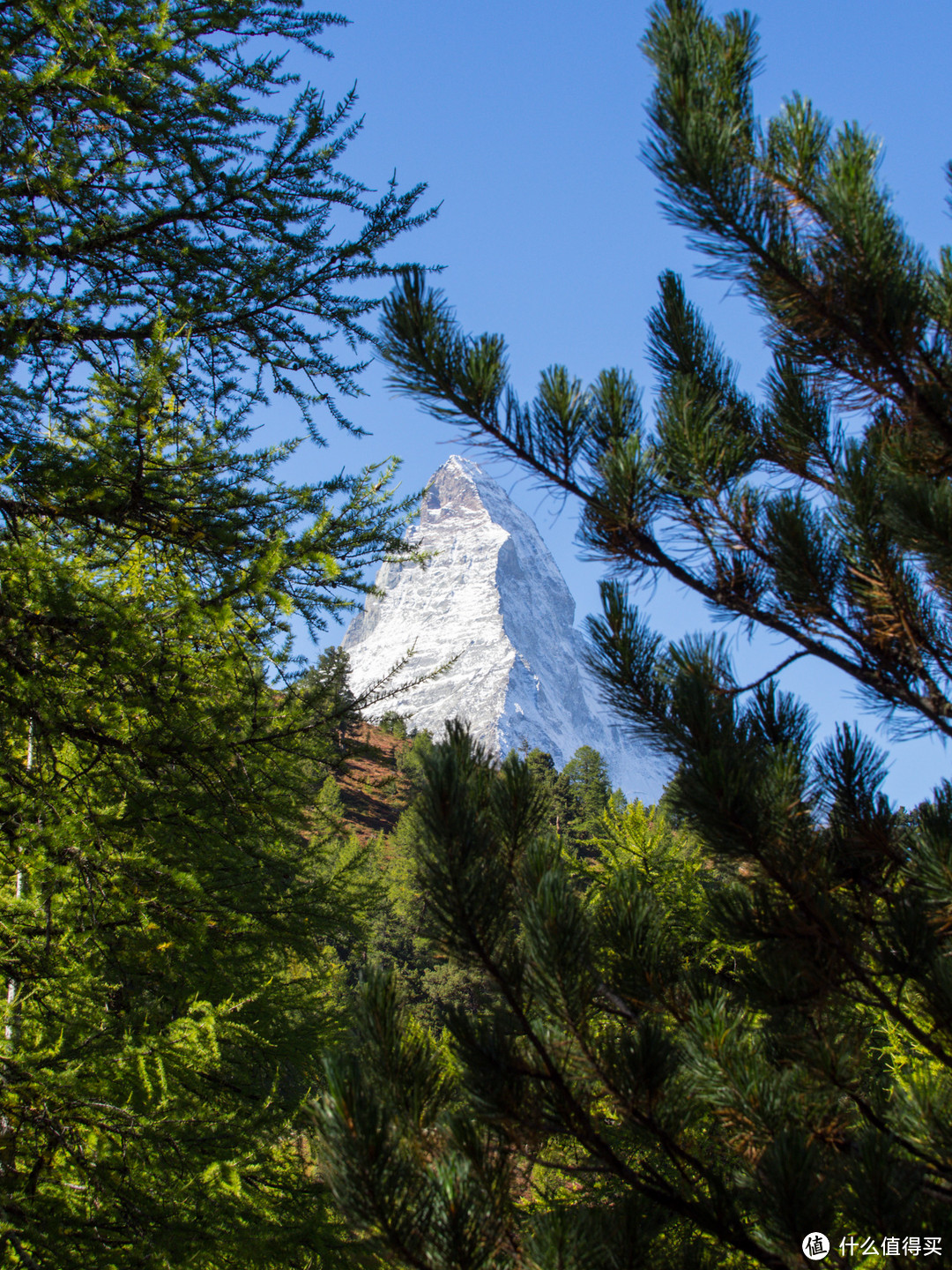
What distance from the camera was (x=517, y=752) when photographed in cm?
256

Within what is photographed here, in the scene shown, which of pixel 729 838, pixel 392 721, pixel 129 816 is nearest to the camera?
pixel 729 838

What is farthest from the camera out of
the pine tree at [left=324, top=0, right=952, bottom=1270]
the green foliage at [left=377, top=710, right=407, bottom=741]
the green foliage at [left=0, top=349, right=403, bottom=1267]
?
the green foliage at [left=377, top=710, right=407, bottom=741]

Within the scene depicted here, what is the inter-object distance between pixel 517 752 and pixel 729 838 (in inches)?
29.8

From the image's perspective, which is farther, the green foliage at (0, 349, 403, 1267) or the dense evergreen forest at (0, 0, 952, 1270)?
the green foliage at (0, 349, 403, 1267)

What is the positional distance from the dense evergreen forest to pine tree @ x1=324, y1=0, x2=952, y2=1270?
15 millimetres

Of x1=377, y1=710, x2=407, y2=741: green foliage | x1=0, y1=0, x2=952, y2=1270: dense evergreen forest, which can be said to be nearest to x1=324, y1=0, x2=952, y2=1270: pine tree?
x1=0, y1=0, x2=952, y2=1270: dense evergreen forest

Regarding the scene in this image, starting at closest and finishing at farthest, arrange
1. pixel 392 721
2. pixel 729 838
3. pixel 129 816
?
pixel 729 838 < pixel 392 721 < pixel 129 816

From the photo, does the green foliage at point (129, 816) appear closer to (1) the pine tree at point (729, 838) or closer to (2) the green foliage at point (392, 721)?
(2) the green foliage at point (392, 721)

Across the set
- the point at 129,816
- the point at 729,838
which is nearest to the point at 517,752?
the point at 729,838

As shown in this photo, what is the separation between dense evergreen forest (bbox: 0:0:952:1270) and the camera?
206cm

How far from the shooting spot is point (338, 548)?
12.0 ft

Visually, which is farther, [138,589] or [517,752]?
[138,589]

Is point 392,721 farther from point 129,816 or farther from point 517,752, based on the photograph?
point 129,816

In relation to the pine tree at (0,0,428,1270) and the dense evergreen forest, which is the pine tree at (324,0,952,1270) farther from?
the pine tree at (0,0,428,1270)
